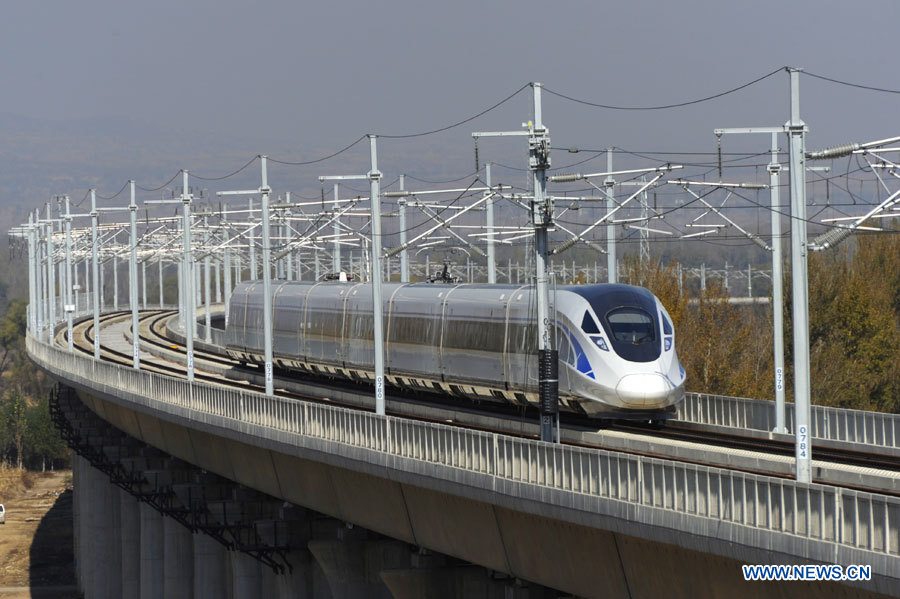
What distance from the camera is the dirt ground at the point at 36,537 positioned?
80.1 metres

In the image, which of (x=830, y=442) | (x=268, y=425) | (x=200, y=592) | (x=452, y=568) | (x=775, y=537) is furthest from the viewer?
(x=200, y=592)

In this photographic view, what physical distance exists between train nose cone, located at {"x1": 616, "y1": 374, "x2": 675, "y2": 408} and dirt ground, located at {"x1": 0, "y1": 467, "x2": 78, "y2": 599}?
177 ft

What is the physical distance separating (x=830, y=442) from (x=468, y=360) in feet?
37.6

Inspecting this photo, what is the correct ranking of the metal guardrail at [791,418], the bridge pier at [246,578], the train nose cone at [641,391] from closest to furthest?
1. the metal guardrail at [791,418]
2. the train nose cone at [641,391]
3. the bridge pier at [246,578]

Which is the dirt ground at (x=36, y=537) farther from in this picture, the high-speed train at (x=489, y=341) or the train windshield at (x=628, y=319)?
the train windshield at (x=628, y=319)

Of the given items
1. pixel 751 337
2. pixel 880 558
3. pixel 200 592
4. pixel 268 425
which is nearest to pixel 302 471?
pixel 268 425

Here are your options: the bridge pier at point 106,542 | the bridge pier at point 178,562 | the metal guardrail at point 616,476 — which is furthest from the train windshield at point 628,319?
the bridge pier at point 106,542

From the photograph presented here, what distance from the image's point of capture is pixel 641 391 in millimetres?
30609

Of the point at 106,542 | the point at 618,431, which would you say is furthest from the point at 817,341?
the point at 106,542

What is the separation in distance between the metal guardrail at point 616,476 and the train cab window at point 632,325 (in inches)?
103

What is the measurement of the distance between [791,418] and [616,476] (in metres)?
11.4

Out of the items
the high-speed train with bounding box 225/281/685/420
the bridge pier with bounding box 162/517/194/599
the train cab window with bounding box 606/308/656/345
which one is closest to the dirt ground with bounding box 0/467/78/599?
the bridge pier with bounding box 162/517/194/599

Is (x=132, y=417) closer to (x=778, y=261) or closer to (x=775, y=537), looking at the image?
(x=778, y=261)

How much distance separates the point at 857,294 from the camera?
204ft
